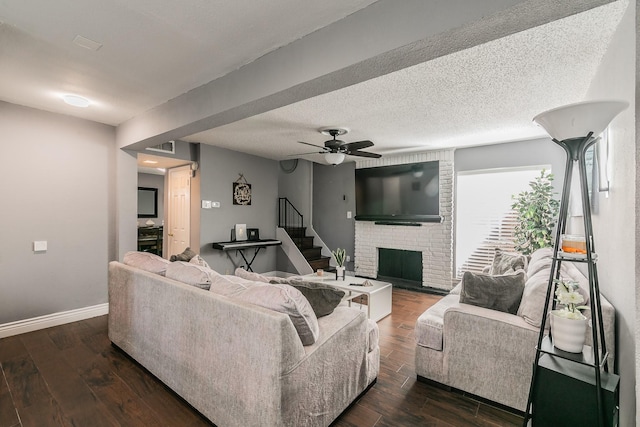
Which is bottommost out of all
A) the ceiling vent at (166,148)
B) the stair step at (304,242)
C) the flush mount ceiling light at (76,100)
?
the stair step at (304,242)

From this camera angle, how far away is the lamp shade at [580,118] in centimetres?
135

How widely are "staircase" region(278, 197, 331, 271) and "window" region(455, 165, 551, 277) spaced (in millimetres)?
2604

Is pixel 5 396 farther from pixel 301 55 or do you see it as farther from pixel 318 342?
pixel 301 55

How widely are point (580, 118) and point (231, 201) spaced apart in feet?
16.1

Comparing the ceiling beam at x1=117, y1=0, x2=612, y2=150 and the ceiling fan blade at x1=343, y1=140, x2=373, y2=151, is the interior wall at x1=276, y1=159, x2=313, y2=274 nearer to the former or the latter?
the ceiling fan blade at x1=343, y1=140, x2=373, y2=151

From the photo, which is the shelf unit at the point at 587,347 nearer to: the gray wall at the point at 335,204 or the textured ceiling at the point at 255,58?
the textured ceiling at the point at 255,58

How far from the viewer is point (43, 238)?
11.0ft

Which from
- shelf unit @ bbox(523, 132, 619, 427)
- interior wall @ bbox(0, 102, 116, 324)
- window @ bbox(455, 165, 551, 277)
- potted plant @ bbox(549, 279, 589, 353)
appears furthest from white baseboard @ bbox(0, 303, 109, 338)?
window @ bbox(455, 165, 551, 277)

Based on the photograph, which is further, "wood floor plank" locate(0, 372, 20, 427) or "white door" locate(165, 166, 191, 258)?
"white door" locate(165, 166, 191, 258)

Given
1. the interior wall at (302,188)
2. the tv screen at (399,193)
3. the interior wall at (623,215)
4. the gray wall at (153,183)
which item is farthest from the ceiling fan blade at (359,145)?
the gray wall at (153,183)

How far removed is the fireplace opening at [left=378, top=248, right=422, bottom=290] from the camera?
5441 mm

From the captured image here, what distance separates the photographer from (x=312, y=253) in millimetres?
6125

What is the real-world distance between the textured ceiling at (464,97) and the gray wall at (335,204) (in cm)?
180

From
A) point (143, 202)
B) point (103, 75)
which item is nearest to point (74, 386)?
point (103, 75)
